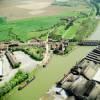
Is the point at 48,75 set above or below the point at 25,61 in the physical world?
below

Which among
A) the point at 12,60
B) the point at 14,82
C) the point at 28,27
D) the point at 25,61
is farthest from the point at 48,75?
the point at 28,27

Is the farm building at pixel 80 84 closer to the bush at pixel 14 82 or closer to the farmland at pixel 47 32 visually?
the farmland at pixel 47 32

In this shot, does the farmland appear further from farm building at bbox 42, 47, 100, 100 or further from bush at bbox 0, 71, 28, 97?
farm building at bbox 42, 47, 100, 100

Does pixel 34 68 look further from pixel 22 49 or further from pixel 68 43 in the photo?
pixel 68 43

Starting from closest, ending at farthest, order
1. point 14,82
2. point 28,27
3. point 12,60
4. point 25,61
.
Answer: point 14,82 < point 12,60 < point 25,61 < point 28,27

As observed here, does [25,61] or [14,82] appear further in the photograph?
[25,61]

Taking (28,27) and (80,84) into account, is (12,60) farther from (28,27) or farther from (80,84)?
(28,27)

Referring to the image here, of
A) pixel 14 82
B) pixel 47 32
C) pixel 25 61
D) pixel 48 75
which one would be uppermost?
pixel 47 32

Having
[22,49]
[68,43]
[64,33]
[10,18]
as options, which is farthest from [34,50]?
[10,18]
